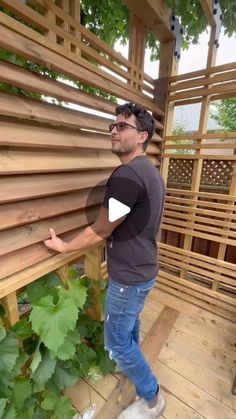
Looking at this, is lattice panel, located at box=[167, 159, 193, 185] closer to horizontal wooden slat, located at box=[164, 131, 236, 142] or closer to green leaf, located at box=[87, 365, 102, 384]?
horizontal wooden slat, located at box=[164, 131, 236, 142]

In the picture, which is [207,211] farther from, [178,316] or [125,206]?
[125,206]

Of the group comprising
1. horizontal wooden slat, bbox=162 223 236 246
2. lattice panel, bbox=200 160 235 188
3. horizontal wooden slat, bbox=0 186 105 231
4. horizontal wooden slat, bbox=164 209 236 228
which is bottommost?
horizontal wooden slat, bbox=162 223 236 246

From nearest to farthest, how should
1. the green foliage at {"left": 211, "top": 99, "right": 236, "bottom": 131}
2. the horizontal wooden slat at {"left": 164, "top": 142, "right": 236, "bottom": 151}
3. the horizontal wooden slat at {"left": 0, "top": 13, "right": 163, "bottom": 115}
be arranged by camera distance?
the horizontal wooden slat at {"left": 0, "top": 13, "right": 163, "bottom": 115}, the horizontal wooden slat at {"left": 164, "top": 142, "right": 236, "bottom": 151}, the green foliage at {"left": 211, "top": 99, "right": 236, "bottom": 131}

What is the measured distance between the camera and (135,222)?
3.59 feet

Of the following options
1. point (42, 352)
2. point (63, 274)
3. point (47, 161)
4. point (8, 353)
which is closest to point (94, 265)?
point (63, 274)

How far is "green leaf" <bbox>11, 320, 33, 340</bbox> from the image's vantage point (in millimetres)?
1089

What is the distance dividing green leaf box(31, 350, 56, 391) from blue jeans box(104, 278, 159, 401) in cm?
32

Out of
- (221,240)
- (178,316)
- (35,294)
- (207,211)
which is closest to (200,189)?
(207,211)

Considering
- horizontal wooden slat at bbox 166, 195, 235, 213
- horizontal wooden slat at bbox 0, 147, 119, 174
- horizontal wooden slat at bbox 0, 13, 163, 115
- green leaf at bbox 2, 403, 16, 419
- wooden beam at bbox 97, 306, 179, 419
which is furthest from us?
horizontal wooden slat at bbox 166, 195, 235, 213

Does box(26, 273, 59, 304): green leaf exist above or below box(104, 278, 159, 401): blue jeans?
above

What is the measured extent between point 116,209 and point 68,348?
0.77 metres

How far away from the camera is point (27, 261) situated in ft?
3.52

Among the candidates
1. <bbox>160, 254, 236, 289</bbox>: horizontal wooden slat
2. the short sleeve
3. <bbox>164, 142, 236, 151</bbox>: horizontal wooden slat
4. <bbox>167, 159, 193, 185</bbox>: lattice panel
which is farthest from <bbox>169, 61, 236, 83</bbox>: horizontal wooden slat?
<bbox>160, 254, 236, 289</bbox>: horizontal wooden slat

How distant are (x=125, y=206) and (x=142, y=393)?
1160 mm
